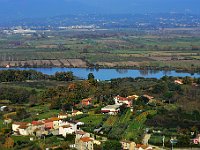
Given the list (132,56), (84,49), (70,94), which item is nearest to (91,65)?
(132,56)

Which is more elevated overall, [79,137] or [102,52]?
[79,137]

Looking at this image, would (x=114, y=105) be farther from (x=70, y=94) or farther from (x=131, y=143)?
(x=131, y=143)

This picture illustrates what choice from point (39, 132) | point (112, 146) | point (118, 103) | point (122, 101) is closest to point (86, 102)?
point (118, 103)

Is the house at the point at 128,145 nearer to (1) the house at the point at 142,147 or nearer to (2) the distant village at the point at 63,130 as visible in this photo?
(2) the distant village at the point at 63,130

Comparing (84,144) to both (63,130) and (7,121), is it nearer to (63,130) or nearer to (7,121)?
(63,130)

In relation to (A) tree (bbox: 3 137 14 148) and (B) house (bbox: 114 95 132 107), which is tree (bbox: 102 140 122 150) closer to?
(A) tree (bbox: 3 137 14 148)

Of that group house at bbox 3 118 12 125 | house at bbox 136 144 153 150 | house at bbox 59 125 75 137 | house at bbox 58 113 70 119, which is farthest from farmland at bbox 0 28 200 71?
house at bbox 136 144 153 150
